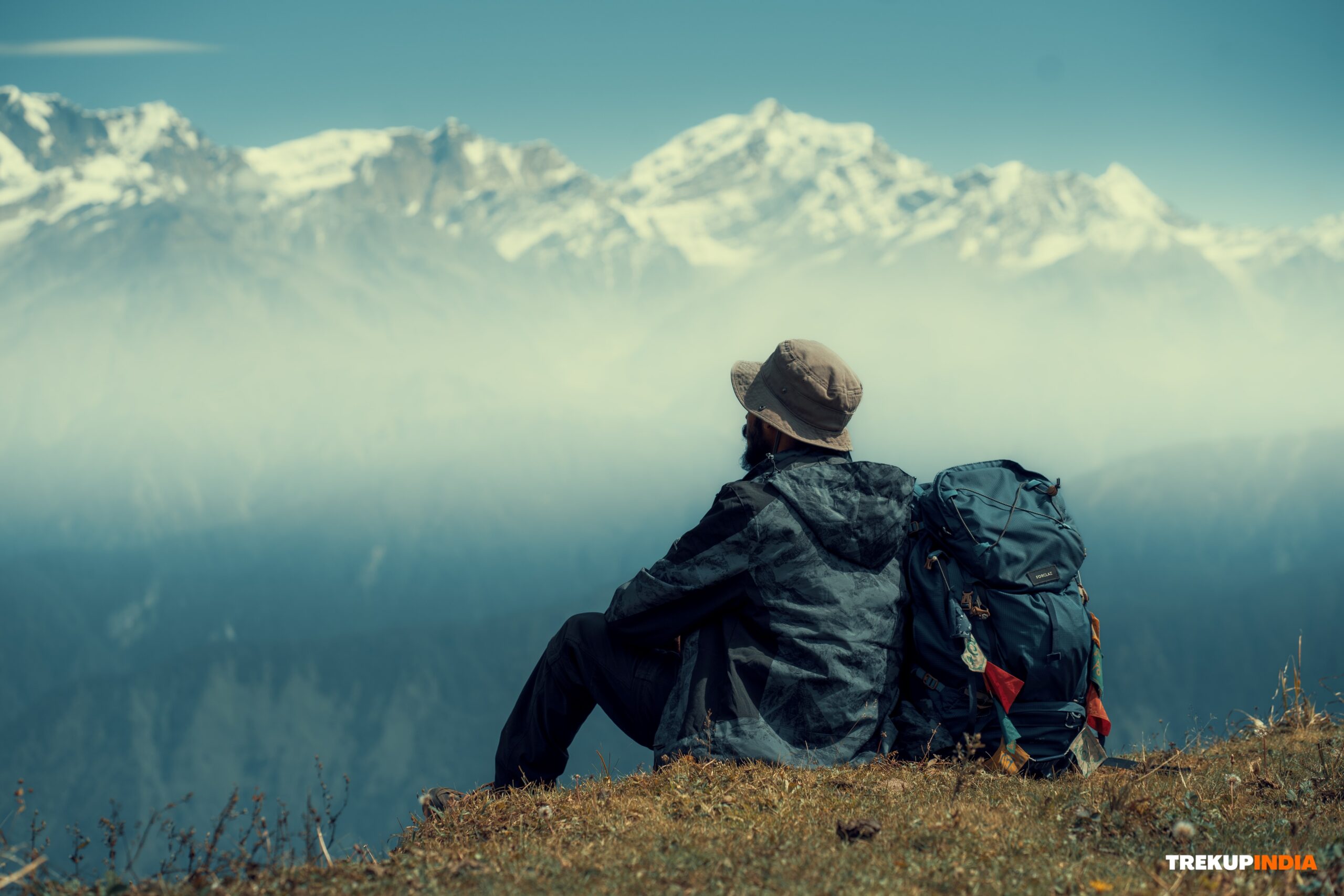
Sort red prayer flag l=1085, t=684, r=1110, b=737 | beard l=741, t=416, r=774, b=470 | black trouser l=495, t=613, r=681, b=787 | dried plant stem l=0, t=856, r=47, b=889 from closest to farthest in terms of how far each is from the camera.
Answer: dried plant stem l=0, t=856, r=47, b=889, red prayer flag l=1085, t=684, r=1110, b=737, black trouser l=495, t=613, r=681, b=787, beard l=741, t=416, r=774, b=470

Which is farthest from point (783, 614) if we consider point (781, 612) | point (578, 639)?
point (578, 639)

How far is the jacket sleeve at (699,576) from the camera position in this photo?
15.8 feet

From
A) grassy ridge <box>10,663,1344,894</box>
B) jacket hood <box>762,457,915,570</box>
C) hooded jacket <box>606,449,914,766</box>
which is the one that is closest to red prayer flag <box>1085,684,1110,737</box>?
grassy ridge <box>10,663,1344,894</box>

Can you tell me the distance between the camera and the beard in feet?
18.0

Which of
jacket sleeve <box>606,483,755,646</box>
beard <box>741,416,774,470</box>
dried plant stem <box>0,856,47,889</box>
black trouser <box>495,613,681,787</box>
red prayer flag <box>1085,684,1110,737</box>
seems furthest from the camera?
beard <box>741,416,774,470</box>

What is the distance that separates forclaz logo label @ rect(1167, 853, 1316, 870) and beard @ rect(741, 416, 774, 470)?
271 cm

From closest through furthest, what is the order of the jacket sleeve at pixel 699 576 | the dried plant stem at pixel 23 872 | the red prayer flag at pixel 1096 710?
the dried plant stem at pixel 23 872
the jacket sleeve at pixel 699 576
the red prayer flag at pixel 1096 710

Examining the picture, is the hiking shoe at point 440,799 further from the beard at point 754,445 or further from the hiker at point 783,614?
the beard at point 754,445

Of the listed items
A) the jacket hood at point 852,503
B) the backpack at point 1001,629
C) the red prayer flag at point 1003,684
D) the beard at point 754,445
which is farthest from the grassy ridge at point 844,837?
the beard at point 754,445

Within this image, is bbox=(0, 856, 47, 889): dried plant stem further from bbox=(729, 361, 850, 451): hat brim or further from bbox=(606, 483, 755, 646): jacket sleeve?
bbox=(729, 361, 850, 451): hat brim

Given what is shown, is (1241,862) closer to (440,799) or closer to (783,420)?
(783,420)

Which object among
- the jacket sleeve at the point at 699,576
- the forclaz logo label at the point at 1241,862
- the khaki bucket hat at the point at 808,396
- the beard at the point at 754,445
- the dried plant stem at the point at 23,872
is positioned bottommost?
the forclaz logo label at the point at 1241,862

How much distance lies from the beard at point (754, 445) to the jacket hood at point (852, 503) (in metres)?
0.47

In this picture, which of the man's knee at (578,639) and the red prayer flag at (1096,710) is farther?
the man's knee at (578,639)
